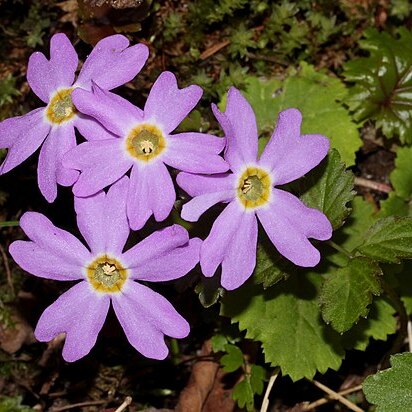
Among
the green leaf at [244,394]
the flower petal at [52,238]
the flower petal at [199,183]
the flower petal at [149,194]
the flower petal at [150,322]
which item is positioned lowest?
the green leaf at [244,394]

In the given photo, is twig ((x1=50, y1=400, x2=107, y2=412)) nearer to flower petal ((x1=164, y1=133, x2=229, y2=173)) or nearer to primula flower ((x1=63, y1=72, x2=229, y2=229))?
primula flower ((x1=63, y1=72, x2=229, y2=229))

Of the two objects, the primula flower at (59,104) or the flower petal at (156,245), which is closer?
the flower petal at (156,245)

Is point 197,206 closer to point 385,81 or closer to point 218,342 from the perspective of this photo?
point 218,342

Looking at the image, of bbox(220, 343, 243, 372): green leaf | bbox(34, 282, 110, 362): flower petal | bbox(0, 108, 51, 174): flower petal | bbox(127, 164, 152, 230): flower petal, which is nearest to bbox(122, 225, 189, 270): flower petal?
bbox(127, 164, 152, 230): flower petal

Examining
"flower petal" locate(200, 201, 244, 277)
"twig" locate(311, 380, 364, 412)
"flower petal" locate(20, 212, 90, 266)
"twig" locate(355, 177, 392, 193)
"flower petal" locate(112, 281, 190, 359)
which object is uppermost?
"flower petal" locate(200, 201, 244, 277)

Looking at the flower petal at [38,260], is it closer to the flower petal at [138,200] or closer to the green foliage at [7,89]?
the flower petal at [138,200]

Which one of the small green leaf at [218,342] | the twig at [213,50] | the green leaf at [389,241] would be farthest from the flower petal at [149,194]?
the twig at [213,50]

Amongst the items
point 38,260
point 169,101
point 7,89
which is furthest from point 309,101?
point 38,260
